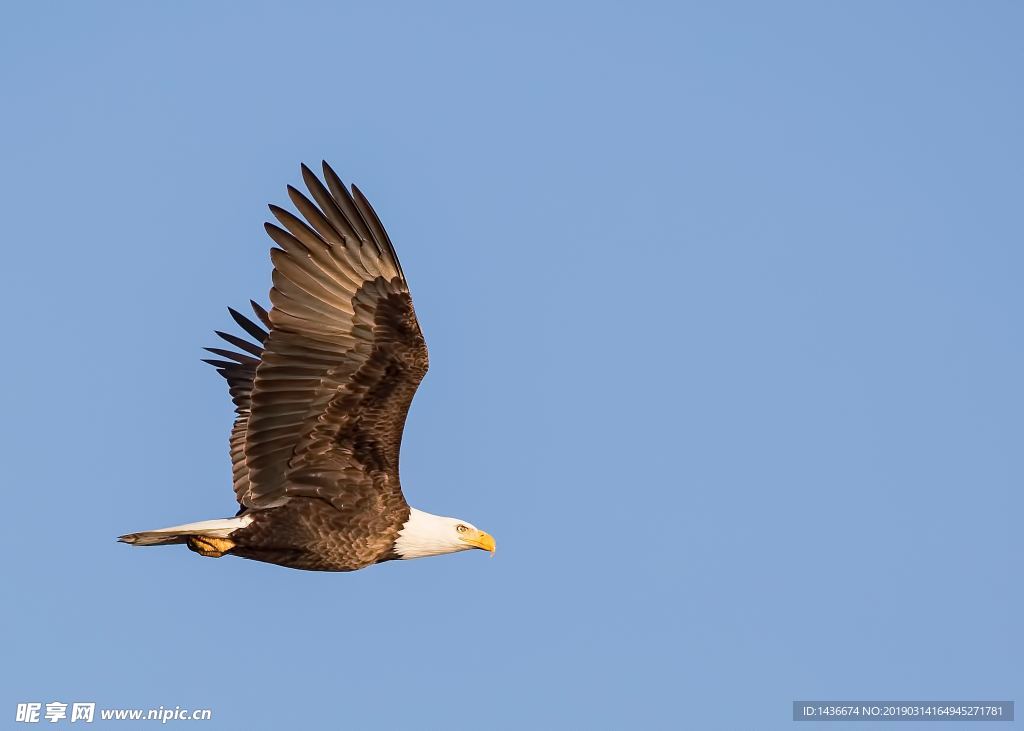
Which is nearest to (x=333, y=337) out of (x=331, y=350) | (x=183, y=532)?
(x=331, y=350)

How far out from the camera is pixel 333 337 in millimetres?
13719

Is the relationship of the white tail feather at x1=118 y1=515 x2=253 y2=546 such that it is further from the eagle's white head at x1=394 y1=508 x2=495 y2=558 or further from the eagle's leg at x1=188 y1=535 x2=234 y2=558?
the eagle's white head at x1=394 y1=508 x2=495 y2=558

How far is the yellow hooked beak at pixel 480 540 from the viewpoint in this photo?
1459cm

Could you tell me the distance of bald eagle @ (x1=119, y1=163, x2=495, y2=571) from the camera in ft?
45.0

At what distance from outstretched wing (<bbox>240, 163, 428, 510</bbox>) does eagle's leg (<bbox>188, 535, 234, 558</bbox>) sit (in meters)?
0.84

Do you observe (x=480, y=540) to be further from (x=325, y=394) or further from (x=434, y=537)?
(x=325, y=394)

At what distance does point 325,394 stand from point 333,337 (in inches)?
17.9

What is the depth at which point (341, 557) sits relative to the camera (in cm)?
1421

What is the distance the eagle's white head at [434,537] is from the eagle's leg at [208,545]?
1.42 metres

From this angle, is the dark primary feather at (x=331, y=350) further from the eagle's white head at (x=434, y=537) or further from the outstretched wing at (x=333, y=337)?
the eagle's white head at (x=434, y=537)

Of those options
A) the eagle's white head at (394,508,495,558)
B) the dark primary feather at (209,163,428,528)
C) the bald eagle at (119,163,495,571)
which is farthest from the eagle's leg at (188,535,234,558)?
the eagle's white head at (394,508,495,558)

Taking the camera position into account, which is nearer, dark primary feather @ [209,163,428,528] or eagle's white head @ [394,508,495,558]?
dark primary feather @ [209,163,428,528]

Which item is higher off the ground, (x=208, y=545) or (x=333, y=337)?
(x=333, y=337)

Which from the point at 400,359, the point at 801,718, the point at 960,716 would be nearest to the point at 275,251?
the point at 400,359
